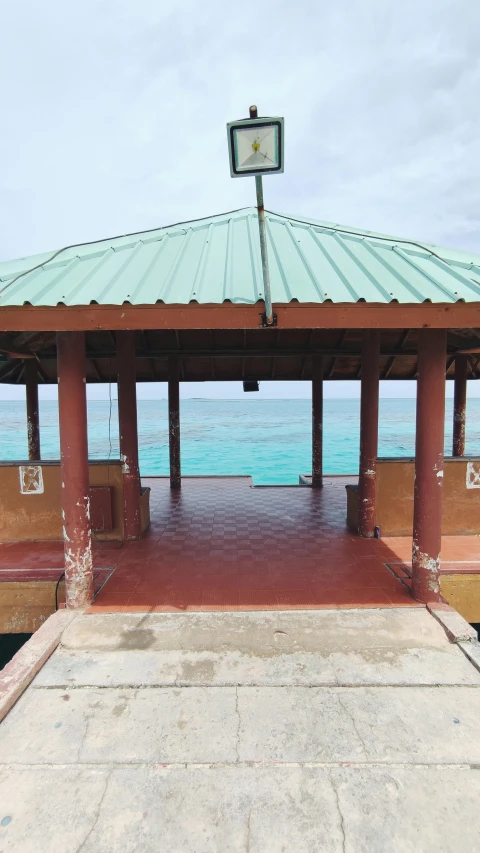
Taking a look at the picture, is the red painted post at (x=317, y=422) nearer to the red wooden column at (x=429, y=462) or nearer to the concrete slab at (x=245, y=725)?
the red wooden column at (x=429, y=462)

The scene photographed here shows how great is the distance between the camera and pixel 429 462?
14.4 ft

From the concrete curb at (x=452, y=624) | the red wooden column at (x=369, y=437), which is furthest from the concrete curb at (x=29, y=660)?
the red wooden column at (x=369, y=437)

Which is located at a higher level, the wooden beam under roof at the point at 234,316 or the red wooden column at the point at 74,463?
the wooden beam under roof at the point at 234,316

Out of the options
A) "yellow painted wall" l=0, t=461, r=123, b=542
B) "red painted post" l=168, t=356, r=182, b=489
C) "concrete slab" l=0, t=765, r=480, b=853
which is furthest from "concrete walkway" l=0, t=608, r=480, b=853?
"red painted post" l=168, t=356, r=182, b=489

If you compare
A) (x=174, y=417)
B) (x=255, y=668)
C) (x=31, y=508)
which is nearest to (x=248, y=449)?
(x=174, y=417)

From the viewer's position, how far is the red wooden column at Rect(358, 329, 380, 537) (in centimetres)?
671

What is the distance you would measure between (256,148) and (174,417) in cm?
846

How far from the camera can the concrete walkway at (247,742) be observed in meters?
2.23

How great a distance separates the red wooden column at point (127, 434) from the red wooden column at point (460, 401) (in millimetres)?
7818

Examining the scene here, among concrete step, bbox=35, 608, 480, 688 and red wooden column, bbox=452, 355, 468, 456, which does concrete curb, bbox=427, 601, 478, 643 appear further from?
red wooden column, bbox=452, 355, 468, 456

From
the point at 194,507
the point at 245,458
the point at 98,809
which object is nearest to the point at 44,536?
the point at 194,507

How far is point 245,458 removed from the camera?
39.5m

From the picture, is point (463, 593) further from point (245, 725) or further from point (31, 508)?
point (31, 508)

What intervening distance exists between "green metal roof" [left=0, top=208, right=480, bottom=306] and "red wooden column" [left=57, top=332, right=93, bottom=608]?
0.65 m
